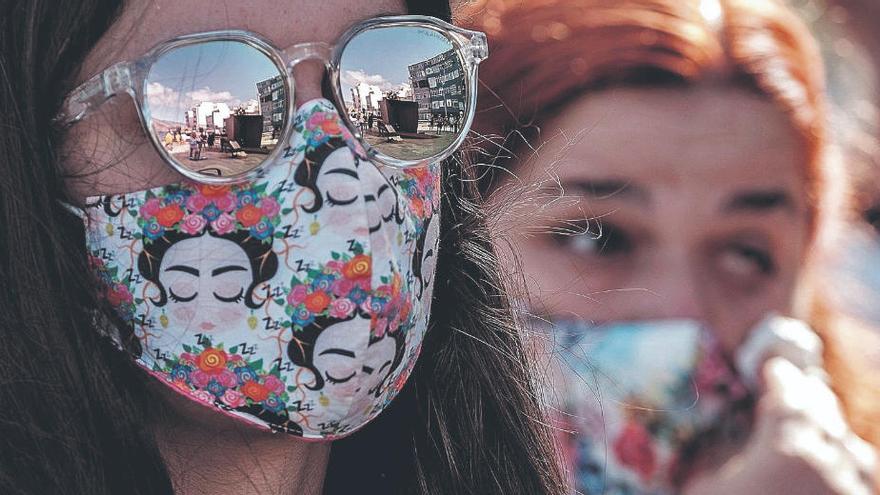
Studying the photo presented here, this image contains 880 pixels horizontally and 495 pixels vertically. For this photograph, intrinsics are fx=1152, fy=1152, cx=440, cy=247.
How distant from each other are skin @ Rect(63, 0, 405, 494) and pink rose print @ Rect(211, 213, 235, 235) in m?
0.08

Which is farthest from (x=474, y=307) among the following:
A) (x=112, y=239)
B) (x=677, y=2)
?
(x=677, y=2)

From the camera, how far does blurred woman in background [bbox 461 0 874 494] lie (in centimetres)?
280

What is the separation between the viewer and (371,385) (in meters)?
1.74

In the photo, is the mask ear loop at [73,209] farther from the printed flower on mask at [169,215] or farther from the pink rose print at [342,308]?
the pink rose print at [342,308]

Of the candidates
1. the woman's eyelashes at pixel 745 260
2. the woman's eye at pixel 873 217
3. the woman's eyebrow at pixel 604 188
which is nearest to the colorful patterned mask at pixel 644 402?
the woman's eyelashes at pixel 745 260

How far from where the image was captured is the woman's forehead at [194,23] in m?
1.59

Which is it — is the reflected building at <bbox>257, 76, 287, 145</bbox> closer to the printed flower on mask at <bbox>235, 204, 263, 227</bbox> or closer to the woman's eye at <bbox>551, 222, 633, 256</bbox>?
the printed flower on mask at <bbox>235, 204, 263, 227</bbox>

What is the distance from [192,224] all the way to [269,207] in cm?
11

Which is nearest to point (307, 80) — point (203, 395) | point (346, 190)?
point (346, 190)

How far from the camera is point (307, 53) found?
1677 millimetres

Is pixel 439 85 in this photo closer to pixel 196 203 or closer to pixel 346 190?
pixel 346 190

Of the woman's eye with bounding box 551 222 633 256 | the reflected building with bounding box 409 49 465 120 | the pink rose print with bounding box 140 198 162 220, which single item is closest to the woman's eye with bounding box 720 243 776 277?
the woman's eye with bounding box 551 222 633 256

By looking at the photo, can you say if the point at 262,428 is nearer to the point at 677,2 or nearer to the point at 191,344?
the point at 191,344

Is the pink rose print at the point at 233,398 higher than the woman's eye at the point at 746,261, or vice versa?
the pink rose print at the point at 233,398
